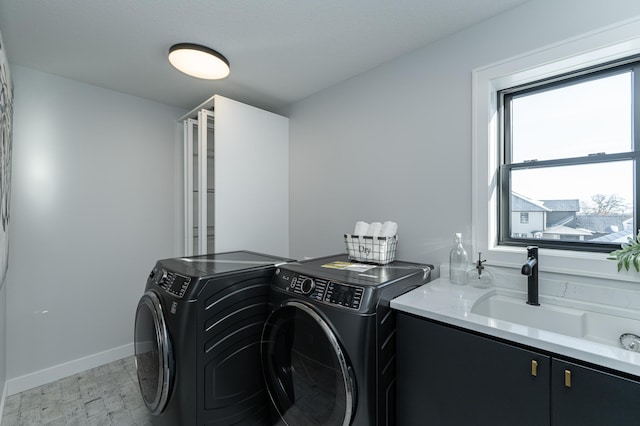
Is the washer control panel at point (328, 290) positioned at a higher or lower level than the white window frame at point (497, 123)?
lower

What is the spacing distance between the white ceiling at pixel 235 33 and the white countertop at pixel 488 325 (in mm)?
1515

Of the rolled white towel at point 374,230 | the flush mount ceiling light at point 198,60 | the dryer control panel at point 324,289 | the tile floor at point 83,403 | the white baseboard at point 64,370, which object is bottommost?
the tile floor at point 83,403

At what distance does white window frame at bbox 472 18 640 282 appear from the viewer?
1.30 meters

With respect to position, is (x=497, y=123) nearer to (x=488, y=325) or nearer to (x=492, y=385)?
A: (x=488, y=325)

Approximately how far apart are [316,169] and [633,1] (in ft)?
6.66

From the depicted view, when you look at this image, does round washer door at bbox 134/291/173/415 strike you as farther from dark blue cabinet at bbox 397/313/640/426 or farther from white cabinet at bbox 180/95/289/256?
dark blue cabinet at bbox 397/313/640/426

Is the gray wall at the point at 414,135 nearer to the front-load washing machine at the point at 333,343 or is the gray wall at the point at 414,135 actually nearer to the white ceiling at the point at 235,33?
the white ceiling at the point at 235,33

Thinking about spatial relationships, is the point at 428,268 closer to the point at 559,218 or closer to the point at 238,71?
the point at 559,218

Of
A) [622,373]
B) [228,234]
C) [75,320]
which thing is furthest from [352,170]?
[75,320]

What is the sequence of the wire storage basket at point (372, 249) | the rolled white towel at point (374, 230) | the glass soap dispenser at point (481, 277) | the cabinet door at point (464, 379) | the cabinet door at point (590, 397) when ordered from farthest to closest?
the rolled white towel at point (374, 230), the wire storage basket at point (372, 249), the glass soap dispenser at point (481, 277), the cabinet door at point (464, 379), the cabinet door at point (590, 397)

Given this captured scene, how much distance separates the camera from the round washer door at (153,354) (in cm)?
150

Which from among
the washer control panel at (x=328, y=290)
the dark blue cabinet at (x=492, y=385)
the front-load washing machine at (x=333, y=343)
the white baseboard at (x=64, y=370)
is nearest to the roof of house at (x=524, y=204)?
the front-load washing machine at (x=333, y=343)

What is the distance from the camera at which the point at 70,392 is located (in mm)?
2201

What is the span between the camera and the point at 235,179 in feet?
8.16
